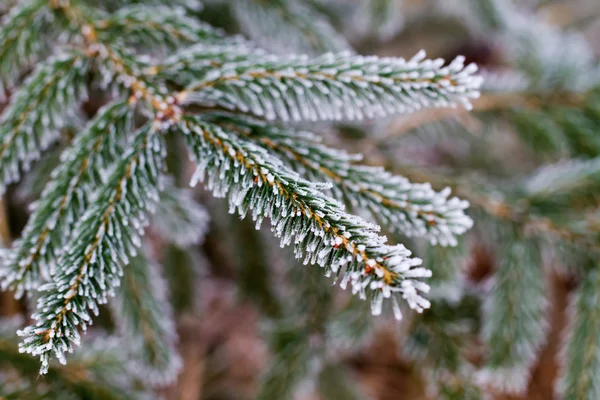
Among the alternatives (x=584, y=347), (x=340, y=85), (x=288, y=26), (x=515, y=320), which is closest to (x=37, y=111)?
(x=340, y=85)

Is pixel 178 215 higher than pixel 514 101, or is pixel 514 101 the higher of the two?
pixel 514 101

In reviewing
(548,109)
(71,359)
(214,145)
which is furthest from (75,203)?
(548,109)

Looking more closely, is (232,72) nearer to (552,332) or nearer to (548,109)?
(548,109)

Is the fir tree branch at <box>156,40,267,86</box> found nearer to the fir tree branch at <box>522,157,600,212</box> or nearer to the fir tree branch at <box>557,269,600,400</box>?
the fir tree branch at <box>522,157,600,212</box>

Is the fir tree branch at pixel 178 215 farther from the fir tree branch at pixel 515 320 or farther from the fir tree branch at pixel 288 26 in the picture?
the fir tree branch at pixel 515 320

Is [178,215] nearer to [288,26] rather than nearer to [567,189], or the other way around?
[288,26]

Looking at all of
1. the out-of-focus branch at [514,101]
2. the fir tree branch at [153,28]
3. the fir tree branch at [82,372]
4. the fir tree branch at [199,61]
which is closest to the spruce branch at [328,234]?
the fir tree branch at [199,61]

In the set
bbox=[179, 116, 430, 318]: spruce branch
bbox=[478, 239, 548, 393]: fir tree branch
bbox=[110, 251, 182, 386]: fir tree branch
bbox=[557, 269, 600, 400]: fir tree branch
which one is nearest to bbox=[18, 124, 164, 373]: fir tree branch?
bbox=[179, 116, 430, 318]: spruce branch

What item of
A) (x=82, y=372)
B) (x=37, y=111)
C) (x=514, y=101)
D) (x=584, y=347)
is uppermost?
(x=514, y=101)
